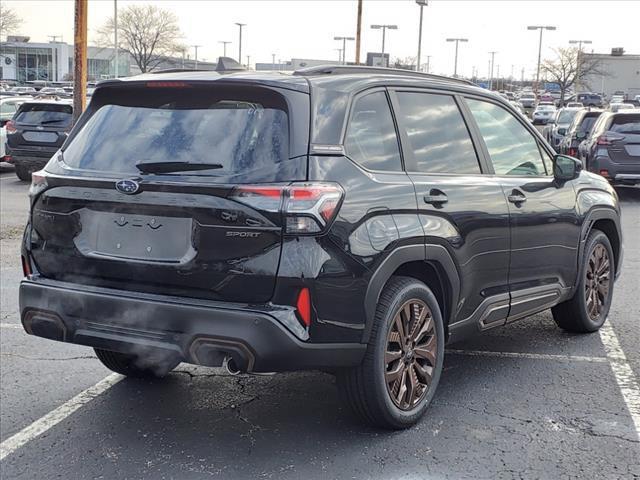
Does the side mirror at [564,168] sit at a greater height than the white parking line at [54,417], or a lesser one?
greater

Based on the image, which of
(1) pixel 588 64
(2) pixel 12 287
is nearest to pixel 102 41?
(1) pixel 588 64

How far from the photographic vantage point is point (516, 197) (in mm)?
4898

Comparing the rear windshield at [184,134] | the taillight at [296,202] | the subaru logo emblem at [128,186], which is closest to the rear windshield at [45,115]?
the rear windshield at [184,134]

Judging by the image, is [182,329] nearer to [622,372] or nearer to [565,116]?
[622,372]

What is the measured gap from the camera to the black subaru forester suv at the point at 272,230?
3.50 m

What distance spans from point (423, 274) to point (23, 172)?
45.8ft

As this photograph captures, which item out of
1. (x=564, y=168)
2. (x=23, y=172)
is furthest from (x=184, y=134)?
→ (x=23, y=172)

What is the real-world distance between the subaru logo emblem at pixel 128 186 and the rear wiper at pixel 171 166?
0.31ft

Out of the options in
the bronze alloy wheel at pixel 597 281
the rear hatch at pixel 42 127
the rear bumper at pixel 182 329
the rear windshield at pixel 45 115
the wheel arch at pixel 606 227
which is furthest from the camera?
the rear windshield at pixel 45 115

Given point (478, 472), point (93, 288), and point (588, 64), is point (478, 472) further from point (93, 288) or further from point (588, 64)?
point (588, 64)

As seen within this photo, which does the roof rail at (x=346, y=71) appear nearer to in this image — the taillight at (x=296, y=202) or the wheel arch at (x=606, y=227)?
the taillight at (x=296, y=202)

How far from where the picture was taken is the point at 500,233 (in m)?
4.71

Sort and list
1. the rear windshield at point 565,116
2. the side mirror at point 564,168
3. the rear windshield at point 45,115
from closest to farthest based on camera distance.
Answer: the side mirror at point 564,168, the rear windshield at point 45,115, the rear windshield at point 565,116

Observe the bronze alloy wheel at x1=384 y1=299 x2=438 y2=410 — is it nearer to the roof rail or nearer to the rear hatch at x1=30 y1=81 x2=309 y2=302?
the rear hatch at x1=30 y1=81 x2=309 y2=302
